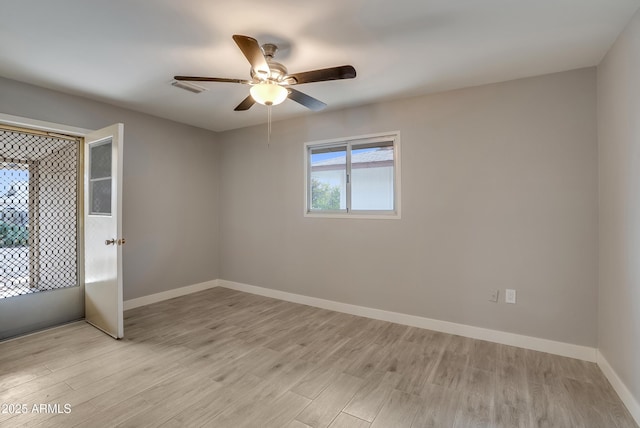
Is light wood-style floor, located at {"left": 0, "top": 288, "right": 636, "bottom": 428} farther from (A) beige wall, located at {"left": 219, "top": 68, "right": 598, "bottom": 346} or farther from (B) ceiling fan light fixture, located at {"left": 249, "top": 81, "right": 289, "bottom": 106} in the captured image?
(B) ceiling fan light fixture, located at {"left": 249, "top": 81, "right": 289, "bottom": 106}

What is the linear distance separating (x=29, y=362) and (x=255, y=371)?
1792 mm

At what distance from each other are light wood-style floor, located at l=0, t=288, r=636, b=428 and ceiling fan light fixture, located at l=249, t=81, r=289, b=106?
2.00 m

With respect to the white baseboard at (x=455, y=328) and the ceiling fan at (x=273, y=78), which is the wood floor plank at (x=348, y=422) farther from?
the ceiling fan at (x=273, y=78)

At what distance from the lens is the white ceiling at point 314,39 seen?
5.84ft

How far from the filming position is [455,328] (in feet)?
9.76

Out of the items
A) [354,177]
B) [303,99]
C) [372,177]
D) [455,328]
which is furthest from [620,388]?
[303,99]

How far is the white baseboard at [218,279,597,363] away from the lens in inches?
99.1

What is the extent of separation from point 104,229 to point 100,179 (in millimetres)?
534

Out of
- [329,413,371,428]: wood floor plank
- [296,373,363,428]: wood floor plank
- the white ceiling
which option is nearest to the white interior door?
the white ceiling

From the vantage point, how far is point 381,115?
3363 mm

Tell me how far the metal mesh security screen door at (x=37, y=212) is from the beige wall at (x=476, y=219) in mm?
2407

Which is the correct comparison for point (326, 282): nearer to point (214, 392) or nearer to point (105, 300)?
point (214, 392)

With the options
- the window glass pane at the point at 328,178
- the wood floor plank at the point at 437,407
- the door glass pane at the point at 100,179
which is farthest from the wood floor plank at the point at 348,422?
the door glass pane at the point at 100,179

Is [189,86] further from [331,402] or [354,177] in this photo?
[331,402]
